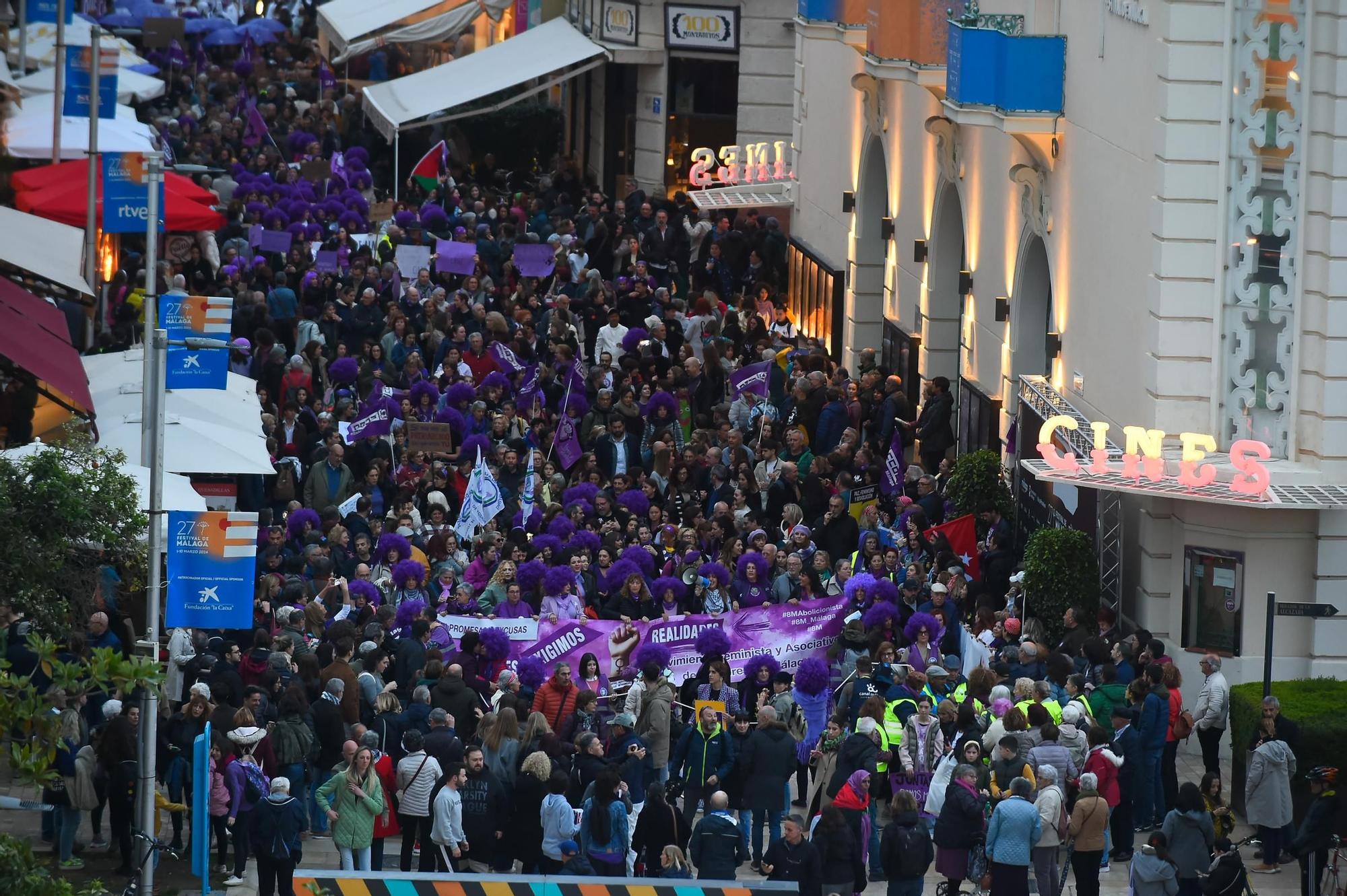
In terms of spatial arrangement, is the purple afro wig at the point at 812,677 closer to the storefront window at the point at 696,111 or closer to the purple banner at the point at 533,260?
the purple banner at the point at 533,260

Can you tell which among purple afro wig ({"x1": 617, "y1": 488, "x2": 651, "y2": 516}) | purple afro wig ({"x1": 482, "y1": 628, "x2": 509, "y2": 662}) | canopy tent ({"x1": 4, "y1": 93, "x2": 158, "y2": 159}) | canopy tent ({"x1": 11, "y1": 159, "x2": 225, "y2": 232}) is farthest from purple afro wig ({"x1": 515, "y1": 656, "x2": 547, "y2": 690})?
canopy tent ({"x1": 4, "y1": 93, "x2": 158, "y2": 159})

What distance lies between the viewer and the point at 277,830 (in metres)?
18.7

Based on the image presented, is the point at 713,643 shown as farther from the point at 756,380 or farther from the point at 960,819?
the point at 756,380

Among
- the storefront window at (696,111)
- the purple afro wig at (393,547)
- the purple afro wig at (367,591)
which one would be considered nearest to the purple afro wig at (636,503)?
the purple afro wig at (393,547)

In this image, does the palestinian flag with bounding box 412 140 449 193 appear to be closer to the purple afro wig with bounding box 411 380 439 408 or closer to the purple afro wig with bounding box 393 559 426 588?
the purple afro wig with bounding box 411 380 439 408

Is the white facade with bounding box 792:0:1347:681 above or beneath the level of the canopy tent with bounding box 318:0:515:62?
beneath

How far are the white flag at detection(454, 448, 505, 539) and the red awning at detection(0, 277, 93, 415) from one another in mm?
3763

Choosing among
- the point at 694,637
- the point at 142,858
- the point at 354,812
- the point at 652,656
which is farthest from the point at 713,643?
the point at 142,858

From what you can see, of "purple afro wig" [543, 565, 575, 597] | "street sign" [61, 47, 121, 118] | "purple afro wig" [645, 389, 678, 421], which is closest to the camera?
"purple afro wig" [543, 565, 575, 597]

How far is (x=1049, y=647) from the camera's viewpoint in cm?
2258

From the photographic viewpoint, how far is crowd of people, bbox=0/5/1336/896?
18.6m

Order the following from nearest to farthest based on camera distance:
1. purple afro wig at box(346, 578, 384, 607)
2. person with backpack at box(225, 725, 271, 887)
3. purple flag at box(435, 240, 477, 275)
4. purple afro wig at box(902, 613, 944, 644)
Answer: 1. person with backpack at box(225, 725, 271, 887)
2. purple afro wig at box(902, 613, 944, 644)
3. purple afro wig at box(346, 578, 384, 607)
4. purple flag at box(435, 240, 477, 275)

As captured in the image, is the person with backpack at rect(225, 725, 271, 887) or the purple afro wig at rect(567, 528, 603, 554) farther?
the purple afro wig at rect(567, 528, 603, 554)

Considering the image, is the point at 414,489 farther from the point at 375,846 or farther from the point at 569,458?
the point at 375,846
